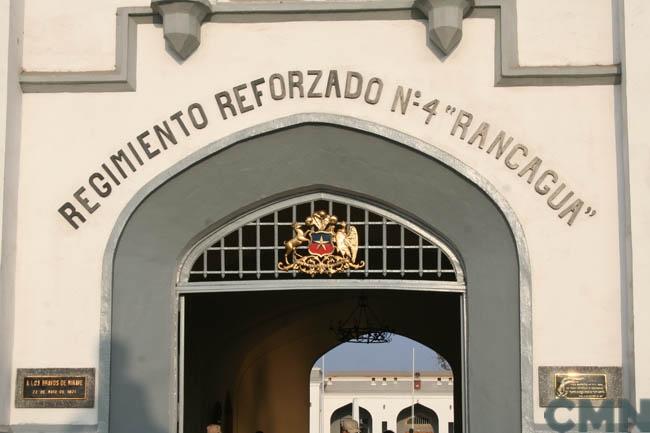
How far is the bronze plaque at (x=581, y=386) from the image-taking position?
11.4 m

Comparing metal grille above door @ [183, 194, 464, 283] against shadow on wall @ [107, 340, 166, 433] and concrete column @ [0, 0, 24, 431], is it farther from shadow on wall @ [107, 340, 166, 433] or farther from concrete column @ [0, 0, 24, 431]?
concrete column @ [0, 0, 24, 431]

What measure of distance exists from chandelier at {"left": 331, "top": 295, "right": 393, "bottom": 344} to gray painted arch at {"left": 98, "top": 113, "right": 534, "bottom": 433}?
801 cm

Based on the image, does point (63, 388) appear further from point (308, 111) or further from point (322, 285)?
point (308, 111)

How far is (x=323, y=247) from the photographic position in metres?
12.2

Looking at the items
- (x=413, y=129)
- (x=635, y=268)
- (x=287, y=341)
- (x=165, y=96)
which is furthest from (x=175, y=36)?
(x=287, y=341)

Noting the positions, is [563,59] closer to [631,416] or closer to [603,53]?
[603,53]

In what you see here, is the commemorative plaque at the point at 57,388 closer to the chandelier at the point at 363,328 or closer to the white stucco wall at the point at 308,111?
the white stucco wall at the point at 308,111

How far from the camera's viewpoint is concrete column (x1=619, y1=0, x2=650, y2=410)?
11.2m

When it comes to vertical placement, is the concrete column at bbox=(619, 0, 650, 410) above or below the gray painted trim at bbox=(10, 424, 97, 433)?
above

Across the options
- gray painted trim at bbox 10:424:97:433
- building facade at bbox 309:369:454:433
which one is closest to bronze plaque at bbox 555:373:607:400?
gray painted trim at bbox 10:424:97:433

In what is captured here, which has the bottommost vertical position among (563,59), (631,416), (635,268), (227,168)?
(631,416)

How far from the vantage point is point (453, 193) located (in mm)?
11805

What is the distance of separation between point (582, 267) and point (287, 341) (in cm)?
1102

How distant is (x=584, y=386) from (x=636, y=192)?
158 centimetres
